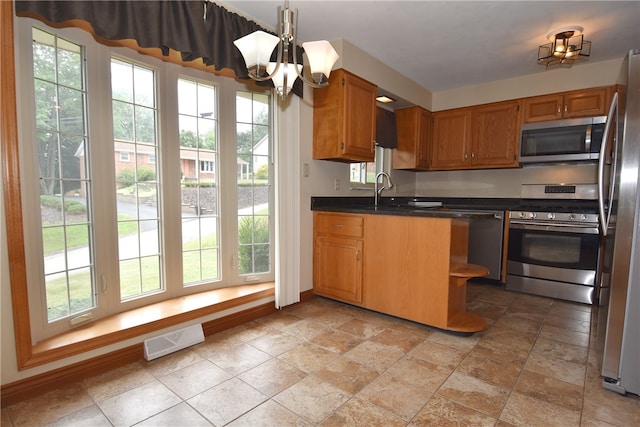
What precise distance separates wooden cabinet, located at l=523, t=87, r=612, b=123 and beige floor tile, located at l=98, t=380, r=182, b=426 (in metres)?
4.21

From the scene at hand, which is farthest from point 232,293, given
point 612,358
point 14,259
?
point 612,358

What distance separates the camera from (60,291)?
71.1 inches

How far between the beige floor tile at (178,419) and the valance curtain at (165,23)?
6.21 ft

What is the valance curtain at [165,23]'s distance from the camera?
1.50m

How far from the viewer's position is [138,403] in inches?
60.2

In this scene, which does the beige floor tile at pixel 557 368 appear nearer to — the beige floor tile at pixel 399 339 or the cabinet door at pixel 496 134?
the beige floor tile at pixel 399 339

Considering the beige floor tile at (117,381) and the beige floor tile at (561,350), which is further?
the beige floor tile at (561,350)

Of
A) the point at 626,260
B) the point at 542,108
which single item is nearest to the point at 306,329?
the point at 626,260

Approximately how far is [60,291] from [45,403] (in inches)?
22.5

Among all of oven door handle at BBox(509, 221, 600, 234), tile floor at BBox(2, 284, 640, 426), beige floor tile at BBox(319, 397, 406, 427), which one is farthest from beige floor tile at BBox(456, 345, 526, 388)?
oven door handle at BBox(509, 221, 600, 234)

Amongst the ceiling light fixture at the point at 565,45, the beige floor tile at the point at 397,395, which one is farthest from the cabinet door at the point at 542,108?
the beige floor tile at the point at 397,395

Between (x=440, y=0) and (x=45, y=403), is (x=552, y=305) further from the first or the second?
(x=45, y=403)

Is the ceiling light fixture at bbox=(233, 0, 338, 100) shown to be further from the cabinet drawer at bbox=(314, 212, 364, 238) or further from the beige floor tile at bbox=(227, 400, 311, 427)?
the beige floor tile at bbox=(227, 400, 311, 427)

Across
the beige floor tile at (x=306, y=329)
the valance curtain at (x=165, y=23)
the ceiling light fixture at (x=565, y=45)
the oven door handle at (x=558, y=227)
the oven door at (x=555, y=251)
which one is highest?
the ceiling light fixture at (x=565, y=45)
